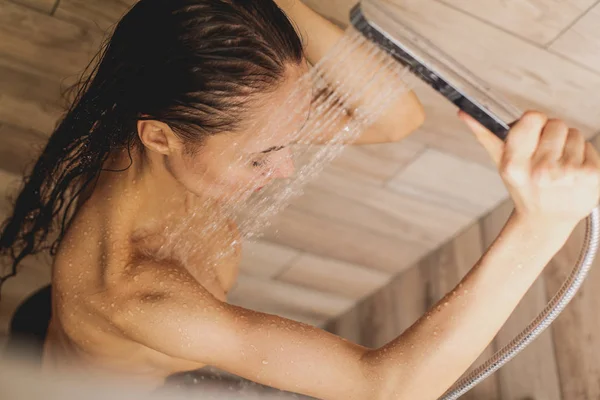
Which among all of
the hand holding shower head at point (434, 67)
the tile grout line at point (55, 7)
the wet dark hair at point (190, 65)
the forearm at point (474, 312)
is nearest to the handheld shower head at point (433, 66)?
the hand holding shower head at point (434, 67)

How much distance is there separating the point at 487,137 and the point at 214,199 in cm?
55

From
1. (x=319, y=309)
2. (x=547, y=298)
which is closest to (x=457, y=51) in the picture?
(x=547, y=298)

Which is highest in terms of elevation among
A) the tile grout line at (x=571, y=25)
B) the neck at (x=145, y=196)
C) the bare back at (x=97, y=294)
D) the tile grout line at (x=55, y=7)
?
the tile grout line at (x=571, y=25)

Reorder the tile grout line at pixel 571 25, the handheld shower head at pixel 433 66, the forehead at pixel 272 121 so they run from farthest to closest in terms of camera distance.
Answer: the tile grout line at pixel 571 25, the forehead at pixel 272 121, the handheld shower head at pixel 433 66

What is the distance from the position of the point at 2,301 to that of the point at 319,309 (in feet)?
3.17

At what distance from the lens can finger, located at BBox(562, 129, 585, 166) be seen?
0.78 m

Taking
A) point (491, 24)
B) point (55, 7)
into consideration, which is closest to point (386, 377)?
point (491, 24)

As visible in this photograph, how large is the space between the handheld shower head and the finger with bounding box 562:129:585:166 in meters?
0.07

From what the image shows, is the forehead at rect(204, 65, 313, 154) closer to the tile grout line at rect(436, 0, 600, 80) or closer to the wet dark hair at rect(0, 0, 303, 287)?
the wet dark hair at rect(0, 0, 303, 287)

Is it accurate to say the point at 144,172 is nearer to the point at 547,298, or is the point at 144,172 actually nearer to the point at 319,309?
the point at 547,298

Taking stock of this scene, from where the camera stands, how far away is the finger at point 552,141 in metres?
0.78

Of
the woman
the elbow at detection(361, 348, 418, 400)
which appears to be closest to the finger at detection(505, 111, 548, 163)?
the woman

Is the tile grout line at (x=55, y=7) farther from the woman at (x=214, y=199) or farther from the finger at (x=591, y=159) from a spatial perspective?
the finger at (x=591, y=159)

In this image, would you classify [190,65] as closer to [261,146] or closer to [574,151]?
[261,146]
